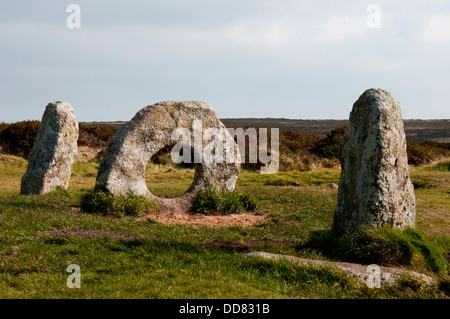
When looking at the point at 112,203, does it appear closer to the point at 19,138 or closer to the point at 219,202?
the point at 219,202

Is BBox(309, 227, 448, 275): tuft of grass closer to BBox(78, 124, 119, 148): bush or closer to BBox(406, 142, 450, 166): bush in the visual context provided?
BBox(406, 142, 450, 166): bush

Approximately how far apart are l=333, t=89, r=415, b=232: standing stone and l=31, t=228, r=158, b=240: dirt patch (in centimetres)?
437

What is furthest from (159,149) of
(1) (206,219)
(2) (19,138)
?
(2) (19,138)

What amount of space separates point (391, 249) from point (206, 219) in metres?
6.02

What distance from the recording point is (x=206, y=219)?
531 inches

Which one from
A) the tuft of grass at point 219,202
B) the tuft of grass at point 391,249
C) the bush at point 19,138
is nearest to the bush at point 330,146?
the tuft of grass at point 219,202

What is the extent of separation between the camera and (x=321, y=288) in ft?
23.5

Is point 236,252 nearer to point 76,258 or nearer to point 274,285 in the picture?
point 274,285

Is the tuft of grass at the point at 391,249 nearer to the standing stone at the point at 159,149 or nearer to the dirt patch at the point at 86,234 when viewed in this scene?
the dirt patch at the point at 86,234

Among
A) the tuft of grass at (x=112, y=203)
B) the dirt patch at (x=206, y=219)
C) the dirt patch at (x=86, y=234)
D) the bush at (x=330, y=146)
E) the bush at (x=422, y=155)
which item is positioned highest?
the bush at (x=330, y=146)

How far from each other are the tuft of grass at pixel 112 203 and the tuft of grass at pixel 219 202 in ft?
5.48

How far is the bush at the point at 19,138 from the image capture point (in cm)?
2923

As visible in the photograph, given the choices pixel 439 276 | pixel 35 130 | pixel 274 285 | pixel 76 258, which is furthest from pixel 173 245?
pixel 35 130
